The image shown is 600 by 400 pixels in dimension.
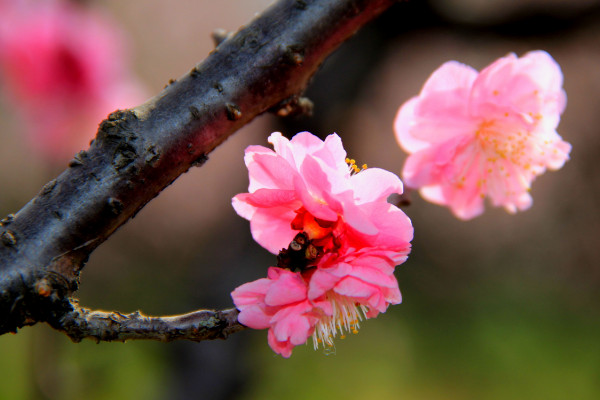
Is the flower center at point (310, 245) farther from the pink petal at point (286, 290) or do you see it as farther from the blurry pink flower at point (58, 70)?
the blurry pink flower at point (58, 70)

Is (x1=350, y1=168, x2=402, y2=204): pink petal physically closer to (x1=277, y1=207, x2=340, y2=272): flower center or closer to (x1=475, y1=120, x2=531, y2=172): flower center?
(x1=277, y1=207, x2=340, y2=272): flower center

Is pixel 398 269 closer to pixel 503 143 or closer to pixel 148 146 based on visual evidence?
pixel 503 143

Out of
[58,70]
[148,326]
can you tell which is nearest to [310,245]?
[148,326]

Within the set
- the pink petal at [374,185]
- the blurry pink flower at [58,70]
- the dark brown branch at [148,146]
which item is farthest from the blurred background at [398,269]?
the pink petal at [374,185]

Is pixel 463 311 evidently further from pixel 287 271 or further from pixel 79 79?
pixel 287 271

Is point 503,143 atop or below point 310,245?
atop
